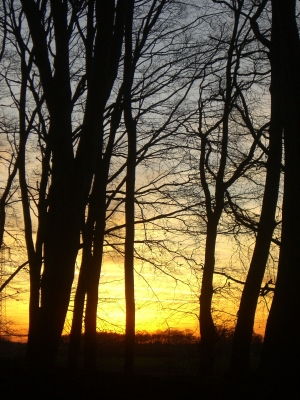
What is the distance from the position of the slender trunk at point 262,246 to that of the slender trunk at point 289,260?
15.0ft

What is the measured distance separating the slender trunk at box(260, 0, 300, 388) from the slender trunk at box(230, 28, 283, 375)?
15.0 ft

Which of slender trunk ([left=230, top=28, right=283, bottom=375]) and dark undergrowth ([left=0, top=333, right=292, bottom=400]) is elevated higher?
slender trunk ([left=230, top=28, right=283, bottom=375])

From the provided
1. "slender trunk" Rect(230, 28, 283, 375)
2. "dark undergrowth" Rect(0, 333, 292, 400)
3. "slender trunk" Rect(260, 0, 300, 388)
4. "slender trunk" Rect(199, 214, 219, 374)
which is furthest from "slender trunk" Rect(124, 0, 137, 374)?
"slender trunk" Rect(260, 0, 300, 388)

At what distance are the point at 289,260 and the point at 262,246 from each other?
198 inches

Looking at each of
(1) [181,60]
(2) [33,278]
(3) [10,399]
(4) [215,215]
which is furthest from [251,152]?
(3) [10,399]

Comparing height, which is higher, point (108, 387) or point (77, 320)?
point (77, 320)

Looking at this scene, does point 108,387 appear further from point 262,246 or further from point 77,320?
point 77,320

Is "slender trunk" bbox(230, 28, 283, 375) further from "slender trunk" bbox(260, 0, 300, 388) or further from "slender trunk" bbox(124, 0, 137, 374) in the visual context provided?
"slender trunk" bbox(260, 0, 300, 388)

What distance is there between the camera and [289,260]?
7629 mm

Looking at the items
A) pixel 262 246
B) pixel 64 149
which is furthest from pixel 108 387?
pixel 262 246

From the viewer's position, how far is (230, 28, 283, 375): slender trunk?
491 inches

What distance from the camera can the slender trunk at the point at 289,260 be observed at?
736cm

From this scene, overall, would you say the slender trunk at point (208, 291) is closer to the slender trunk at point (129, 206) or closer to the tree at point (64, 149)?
the slender trunk at point (129, 206)

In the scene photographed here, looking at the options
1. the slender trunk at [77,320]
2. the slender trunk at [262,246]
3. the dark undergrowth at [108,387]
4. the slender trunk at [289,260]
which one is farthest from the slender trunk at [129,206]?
the slender trunk at [289,260]
